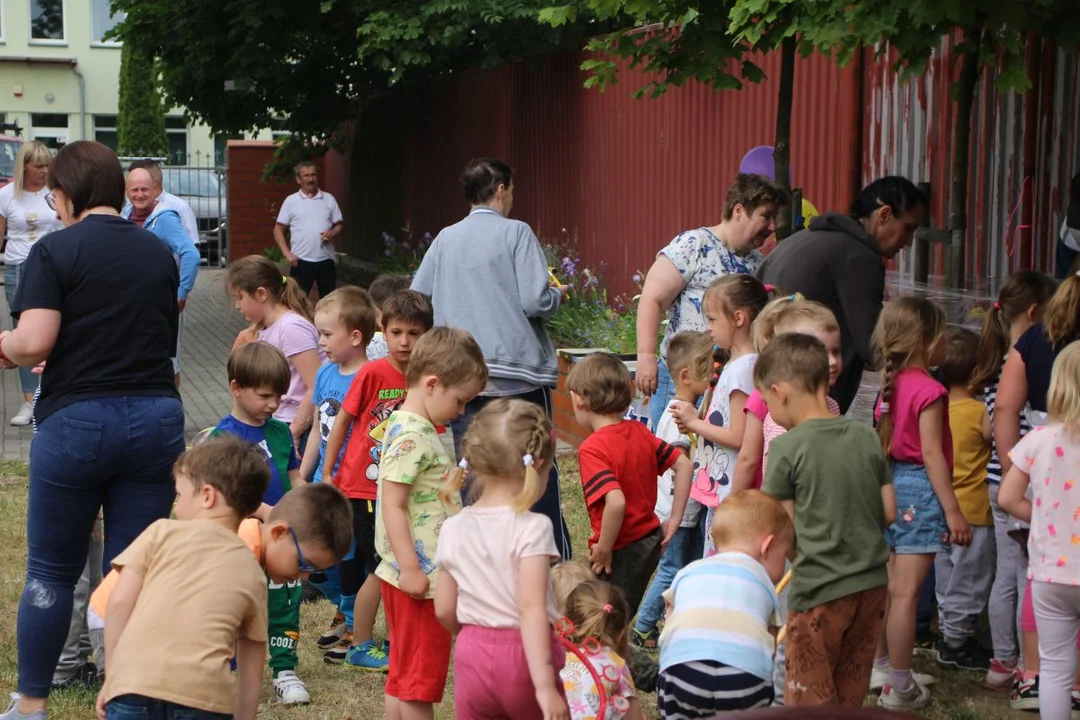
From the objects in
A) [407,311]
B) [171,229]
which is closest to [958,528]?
[407,311]

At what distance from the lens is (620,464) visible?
197 inches

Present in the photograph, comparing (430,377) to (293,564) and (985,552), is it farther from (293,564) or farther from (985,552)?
(985,552)

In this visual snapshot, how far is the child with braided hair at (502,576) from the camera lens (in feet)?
11.7

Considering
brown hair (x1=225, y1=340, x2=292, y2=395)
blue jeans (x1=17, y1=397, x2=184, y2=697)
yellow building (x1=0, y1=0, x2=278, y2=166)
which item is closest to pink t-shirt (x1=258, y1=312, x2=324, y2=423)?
brown hair (x1=225, y1=340, x2=292, y2=395)

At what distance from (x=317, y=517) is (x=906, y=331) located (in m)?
2.23

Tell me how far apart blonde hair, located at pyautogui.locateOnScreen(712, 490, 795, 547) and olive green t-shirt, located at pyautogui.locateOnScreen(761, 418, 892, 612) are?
27 centimetres

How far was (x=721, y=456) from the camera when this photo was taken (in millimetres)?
5234

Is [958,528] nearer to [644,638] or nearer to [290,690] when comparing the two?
[644,638]

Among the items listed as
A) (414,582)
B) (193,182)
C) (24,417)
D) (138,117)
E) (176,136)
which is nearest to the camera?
(414,582)

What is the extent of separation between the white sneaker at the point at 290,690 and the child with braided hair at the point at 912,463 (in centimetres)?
217

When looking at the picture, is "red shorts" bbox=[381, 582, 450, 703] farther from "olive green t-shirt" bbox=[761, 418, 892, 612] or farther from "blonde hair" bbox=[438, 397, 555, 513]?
"olive green t-shirt" bbox=[761, 418, 892, 612]

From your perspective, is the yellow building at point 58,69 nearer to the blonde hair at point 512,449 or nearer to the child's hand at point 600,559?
the child's hand at point 600,559

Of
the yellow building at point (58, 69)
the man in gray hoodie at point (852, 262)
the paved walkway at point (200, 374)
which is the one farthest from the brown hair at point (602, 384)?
the yellow building at point (58, 69)

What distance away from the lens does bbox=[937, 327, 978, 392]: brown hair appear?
18.5 feet
